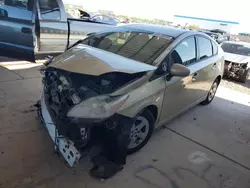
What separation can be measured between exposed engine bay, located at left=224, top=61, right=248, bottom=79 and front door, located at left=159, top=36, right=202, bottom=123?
5.07m

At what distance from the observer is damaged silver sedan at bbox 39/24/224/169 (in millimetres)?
2475

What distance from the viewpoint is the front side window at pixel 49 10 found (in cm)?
514

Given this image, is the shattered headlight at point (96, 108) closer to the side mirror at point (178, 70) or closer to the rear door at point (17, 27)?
the side mirror at point (178, 70)

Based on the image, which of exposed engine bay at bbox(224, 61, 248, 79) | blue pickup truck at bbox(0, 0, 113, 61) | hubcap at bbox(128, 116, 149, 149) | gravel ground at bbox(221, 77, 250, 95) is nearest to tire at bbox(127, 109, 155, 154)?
hubcap at bbox(128, 116, 149, 149)

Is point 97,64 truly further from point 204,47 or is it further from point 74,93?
point 204,47

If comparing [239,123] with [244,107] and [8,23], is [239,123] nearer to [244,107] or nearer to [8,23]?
[244,107]

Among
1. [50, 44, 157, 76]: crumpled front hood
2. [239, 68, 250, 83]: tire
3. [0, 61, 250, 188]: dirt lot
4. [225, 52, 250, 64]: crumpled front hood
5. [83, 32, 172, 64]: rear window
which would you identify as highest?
[83, 32, 172, 64]: rear window

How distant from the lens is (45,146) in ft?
10.1

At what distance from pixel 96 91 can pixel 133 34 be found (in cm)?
140

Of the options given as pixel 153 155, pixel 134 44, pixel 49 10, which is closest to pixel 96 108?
pixel 153 155

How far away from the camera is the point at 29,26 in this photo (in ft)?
15.5

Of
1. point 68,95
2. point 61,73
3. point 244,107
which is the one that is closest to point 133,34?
point 61,73

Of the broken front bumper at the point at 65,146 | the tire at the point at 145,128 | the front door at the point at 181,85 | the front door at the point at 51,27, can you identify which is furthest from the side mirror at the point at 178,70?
the front door at the point at 51,27

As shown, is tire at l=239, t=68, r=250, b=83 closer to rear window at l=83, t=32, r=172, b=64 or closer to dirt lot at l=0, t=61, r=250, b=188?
dirt lot at l=0, t=61, r=250, b=188
